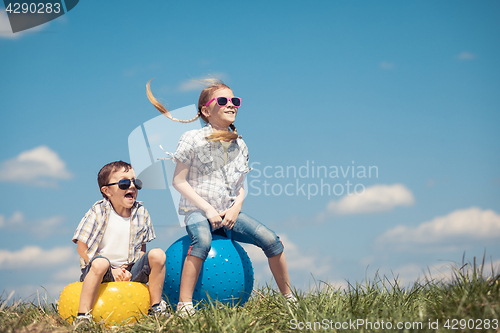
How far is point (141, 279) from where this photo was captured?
17.0ft

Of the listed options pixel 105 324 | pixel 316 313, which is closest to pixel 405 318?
pixel 316 313

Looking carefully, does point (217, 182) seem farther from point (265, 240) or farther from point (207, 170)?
point (265, 240)

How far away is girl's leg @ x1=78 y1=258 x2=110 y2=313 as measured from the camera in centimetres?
472

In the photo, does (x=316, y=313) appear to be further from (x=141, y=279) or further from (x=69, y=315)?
(x=69, y=315)

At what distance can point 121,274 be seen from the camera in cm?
512

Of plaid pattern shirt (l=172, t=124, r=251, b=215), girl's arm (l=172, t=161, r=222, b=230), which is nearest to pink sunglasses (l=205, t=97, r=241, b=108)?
plaid pattern shirt (l=172, t=124, r=251, b=215)

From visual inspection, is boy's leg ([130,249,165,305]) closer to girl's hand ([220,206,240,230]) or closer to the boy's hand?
the boy's hand

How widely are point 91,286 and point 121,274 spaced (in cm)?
45

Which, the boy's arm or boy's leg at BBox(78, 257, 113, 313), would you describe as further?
the boy's arm

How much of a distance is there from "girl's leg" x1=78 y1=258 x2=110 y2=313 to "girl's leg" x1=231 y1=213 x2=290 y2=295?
161 cm

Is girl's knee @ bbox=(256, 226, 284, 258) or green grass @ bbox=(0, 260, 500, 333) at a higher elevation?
girl's knee @ bbox=(256, 226, 284, 258)

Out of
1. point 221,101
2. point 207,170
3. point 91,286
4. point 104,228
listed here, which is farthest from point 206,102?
point 91,286

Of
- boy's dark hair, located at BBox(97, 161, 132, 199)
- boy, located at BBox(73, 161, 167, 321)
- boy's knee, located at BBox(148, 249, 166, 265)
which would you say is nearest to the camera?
boy, located at BBox(73, 161, 167, 321)

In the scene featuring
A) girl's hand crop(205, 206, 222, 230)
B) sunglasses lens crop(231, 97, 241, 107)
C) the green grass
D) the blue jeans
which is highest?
sunglasses lens crop(231, 97, 241, 107)
